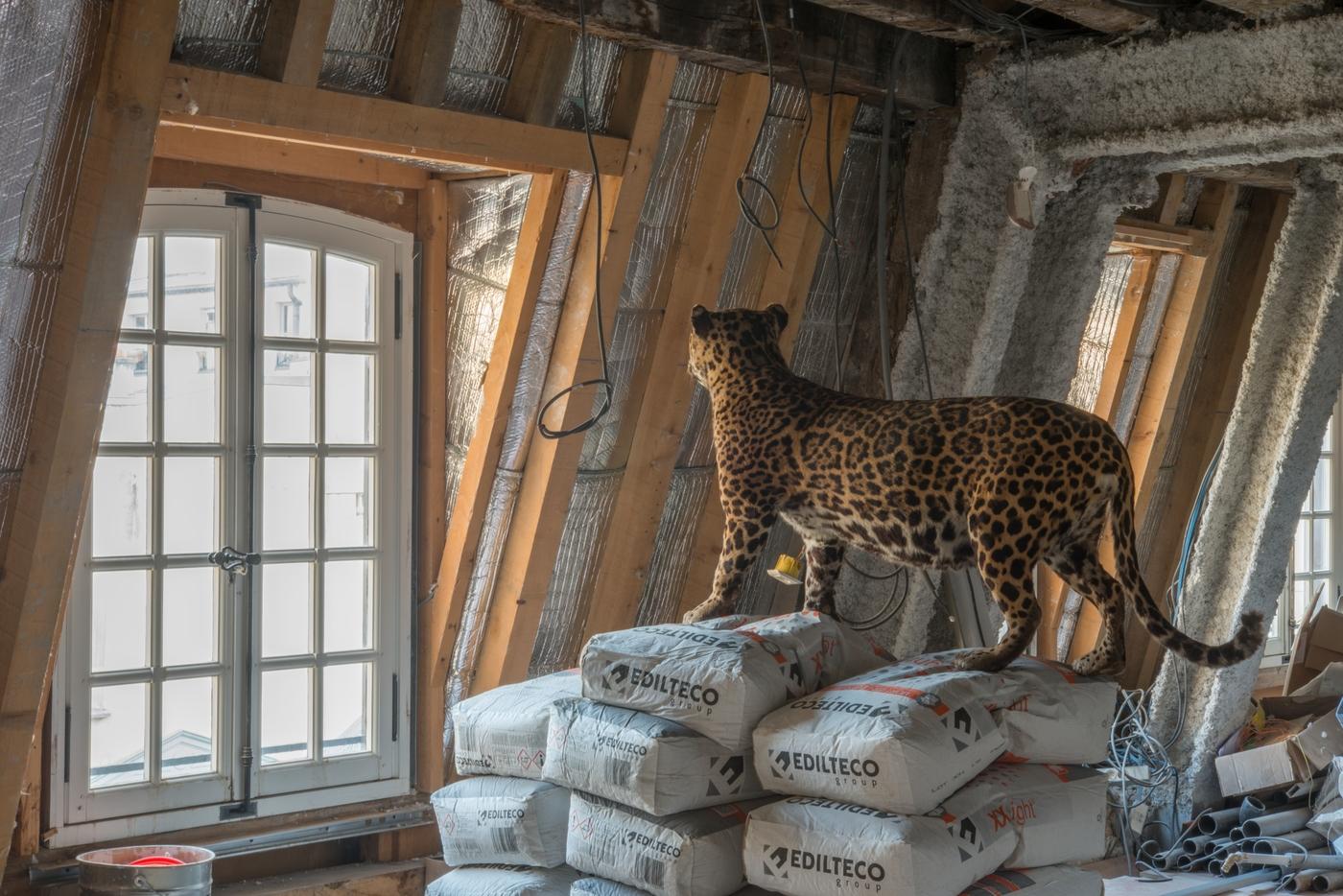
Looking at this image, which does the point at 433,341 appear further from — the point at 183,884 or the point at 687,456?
the point at 183,884

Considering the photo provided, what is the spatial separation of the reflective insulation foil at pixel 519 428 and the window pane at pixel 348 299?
651 millimetres

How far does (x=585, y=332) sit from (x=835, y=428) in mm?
894

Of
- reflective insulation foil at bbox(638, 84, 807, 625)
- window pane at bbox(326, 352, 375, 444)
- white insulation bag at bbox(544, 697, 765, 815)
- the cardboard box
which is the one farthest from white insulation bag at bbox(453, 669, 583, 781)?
the cardboard box

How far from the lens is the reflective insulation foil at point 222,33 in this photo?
107 inches

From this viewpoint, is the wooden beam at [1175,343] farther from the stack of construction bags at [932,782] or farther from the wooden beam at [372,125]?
the wooden beam at [372,125]

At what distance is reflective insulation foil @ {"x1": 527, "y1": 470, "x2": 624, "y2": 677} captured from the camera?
12.9ft

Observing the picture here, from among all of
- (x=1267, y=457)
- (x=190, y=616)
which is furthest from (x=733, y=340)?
(x=1267, y=457)

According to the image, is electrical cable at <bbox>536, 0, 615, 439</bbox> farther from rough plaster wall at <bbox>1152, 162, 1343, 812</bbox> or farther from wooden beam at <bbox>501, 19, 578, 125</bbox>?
rough plaster wall at <bbox>1152, 162, 1343, 812</bbox>

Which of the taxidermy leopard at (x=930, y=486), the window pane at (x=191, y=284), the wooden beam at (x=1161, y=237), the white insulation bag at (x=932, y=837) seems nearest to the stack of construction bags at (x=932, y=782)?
the white insulation bag at (x=932, y=837)

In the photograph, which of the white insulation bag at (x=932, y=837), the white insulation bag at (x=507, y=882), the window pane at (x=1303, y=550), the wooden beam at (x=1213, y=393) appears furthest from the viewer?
the window pane at (x=1303, y=550)

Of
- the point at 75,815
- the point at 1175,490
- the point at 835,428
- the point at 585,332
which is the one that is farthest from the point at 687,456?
the point at 1175,490

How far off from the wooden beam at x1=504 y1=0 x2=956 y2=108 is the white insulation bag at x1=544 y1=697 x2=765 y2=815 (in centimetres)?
157

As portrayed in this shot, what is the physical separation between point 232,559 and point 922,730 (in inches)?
84.1

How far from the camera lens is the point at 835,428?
2885mm
